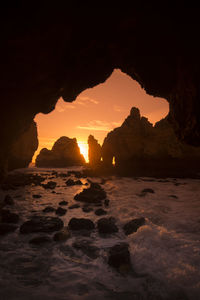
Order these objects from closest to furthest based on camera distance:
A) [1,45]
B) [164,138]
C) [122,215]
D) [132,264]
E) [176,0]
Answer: [132,264], [176,0], [1,45], [122,215], [164,138]

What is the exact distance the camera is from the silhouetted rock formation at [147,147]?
2653 centimetres

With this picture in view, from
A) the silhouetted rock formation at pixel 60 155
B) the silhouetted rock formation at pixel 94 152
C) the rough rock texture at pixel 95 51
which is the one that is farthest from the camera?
the silhouetted rock formation at pixel 60 155

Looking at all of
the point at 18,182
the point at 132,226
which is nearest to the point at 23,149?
the point at 18,182

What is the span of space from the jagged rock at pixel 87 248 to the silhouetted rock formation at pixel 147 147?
24.3 meters

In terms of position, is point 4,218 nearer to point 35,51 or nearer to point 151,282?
point 151,282

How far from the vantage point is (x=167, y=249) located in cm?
468

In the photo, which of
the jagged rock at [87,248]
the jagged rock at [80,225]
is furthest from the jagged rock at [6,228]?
the jagged rock at [87,248]

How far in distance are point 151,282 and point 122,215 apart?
419 centimetres

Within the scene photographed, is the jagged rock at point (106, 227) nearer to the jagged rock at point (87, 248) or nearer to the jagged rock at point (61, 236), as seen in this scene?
the jagged rock at point (87, 248)

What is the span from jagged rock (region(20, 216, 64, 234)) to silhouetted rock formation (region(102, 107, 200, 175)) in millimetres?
23694

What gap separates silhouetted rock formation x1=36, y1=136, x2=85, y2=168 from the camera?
59.5m

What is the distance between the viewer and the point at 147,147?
1138 inches

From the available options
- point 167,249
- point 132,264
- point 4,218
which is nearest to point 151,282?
point 132,264

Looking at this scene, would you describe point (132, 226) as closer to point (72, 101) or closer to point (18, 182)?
point (72, 101)
